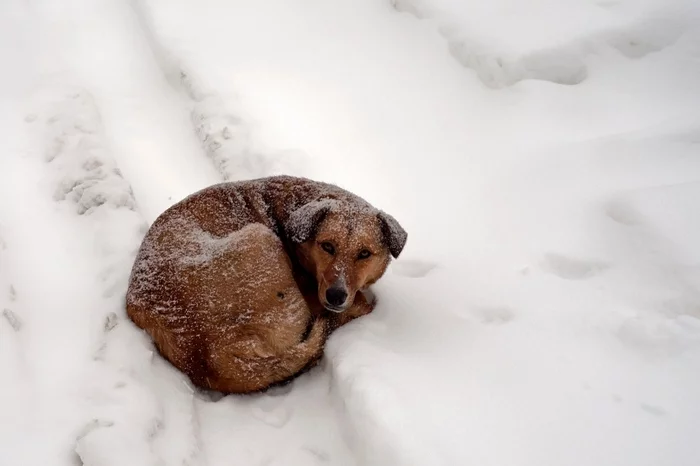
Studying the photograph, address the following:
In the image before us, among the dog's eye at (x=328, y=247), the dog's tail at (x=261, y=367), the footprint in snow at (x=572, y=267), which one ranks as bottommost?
the footprint in snow at (x=572, y=267)

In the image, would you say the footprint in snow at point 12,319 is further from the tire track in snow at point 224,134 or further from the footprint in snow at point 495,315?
the footprint in snow at point 495,315

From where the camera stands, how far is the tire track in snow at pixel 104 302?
2.25 metres

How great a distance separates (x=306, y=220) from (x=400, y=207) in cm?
135

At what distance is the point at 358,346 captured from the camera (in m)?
2.81

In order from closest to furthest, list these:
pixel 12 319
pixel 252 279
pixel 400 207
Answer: pixel 252 279, pixel 12 319, pixel 400 207

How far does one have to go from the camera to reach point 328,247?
3070mm

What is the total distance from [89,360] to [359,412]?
138 centimetres

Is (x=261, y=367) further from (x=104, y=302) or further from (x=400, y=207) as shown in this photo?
(x=400, y=207)

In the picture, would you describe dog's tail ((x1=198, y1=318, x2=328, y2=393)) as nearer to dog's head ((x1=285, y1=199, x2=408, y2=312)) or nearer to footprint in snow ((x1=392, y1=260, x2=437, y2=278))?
dog's head ((x1=285, y1=199, x2=408, y2=312))

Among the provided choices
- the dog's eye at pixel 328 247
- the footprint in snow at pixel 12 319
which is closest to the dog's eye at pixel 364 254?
the dog's eye at pixel 328 247

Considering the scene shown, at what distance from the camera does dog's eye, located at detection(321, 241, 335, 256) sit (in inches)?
120

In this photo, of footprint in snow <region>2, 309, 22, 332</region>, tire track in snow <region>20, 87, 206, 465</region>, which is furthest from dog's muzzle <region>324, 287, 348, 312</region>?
footprint in snow <region>2, 309, 22, 332</region>

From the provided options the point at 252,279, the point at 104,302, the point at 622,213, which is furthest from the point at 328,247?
the point at 622,213

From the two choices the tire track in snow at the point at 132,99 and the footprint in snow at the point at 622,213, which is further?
the tire track in snow at the point at 132,99
